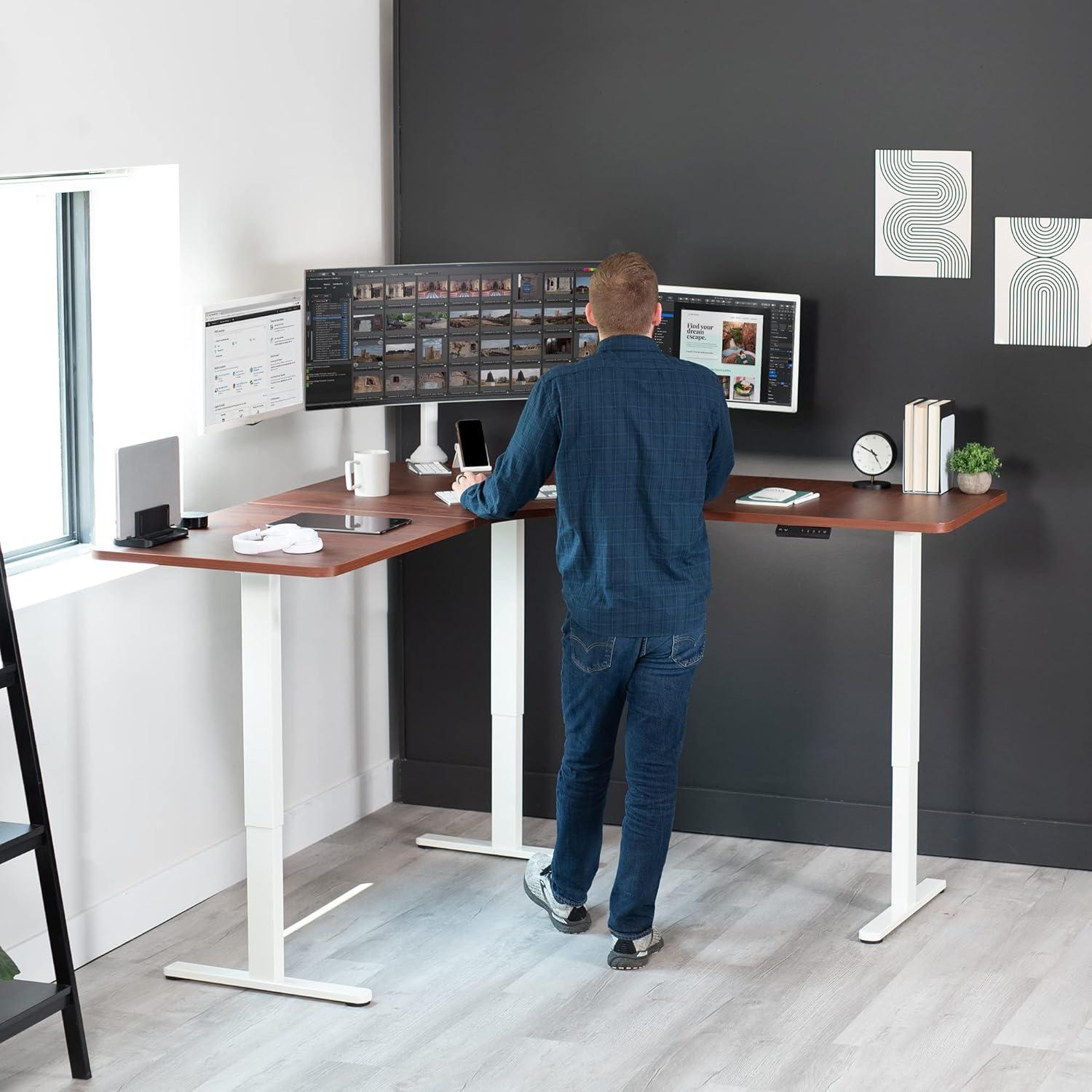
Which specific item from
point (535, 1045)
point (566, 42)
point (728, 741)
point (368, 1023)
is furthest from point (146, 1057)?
point (566, 42)

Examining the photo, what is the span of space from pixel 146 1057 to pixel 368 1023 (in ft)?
1.56

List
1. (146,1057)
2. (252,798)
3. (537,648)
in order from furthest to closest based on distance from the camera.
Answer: (537,648) < (252,798) < (146,1057)

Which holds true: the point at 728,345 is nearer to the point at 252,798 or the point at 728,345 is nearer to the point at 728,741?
the point at 728,741

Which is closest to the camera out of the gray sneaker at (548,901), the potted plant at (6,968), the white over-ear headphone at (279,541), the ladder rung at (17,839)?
the ladder rung at (17,839)

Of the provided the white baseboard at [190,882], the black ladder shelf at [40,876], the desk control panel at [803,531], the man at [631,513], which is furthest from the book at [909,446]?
the black ladder shelf at [40,876]

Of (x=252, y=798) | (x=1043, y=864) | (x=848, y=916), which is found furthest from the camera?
(x=1043, y=864)

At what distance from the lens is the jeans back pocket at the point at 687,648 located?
3.93m

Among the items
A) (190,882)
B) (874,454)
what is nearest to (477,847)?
(190,882)

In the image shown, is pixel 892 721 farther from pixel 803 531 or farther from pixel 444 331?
pixel 444 331

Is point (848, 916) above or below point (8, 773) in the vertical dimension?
below

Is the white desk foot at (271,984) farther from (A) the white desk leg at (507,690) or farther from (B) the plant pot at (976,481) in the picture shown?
(B) the plant pot at (976,481)

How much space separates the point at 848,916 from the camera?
4.46m

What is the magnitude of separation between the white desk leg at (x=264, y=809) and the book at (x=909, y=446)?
65.4 inches

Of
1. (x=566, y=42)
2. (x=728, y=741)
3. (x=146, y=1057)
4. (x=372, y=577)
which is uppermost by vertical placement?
(x=566, y=42)
